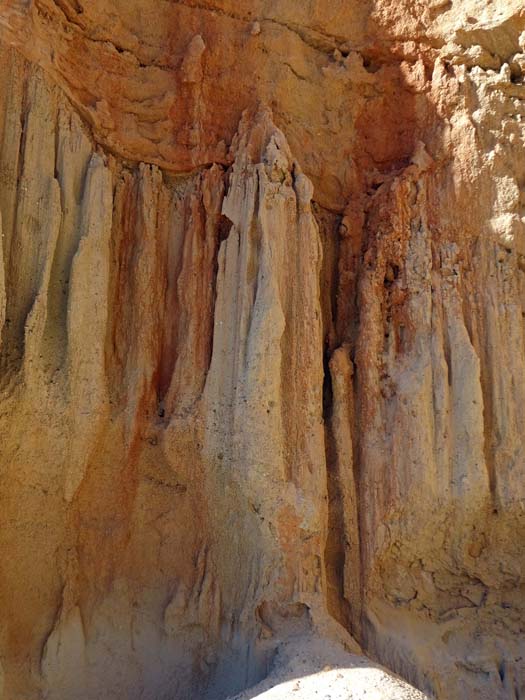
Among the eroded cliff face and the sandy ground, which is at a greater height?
the eroded cliff face

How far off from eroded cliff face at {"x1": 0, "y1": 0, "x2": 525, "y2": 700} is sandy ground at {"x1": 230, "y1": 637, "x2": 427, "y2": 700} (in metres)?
0.28

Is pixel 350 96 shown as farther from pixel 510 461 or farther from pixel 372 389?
pixel 510 461

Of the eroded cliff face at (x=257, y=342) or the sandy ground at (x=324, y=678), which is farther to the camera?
the eroded cliff face at (x=257, y=342)

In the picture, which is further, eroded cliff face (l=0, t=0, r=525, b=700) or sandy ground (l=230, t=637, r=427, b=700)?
eroded cliff face (l=0, t=0, r=525, b=700)

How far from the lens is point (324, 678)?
20.2 feet

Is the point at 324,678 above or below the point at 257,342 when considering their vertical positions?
below

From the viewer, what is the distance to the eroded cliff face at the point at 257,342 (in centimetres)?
707

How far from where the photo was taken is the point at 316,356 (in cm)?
788

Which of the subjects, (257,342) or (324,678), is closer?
(324,678)

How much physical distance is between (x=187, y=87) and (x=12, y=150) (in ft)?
7.25

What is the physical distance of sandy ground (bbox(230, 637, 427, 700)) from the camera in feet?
Result: 19.4

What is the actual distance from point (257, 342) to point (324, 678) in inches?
112

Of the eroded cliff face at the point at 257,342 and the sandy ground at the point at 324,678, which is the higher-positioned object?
the eroded cliff face at the point at 257,342

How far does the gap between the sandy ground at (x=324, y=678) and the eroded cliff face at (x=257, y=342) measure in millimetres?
277
